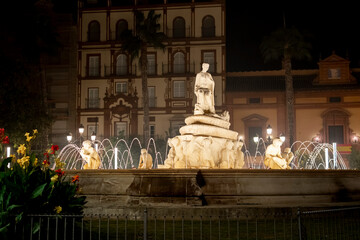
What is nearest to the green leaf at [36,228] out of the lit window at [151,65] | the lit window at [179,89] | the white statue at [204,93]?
the white statue at [204,93]

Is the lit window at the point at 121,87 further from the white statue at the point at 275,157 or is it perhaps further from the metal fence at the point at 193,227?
the metal fence at the point at 193,227

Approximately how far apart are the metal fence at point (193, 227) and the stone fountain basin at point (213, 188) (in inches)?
33.1

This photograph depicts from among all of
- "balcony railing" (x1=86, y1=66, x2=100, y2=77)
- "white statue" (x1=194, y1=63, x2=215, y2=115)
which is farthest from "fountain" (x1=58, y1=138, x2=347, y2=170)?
"white statue" (x1=194, y1=63, x2=215, y2=115)

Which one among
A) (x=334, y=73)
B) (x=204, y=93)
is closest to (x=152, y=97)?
(x=334, y=73)

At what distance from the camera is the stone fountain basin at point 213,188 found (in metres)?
11.5

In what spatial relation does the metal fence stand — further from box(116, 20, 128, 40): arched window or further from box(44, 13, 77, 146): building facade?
box(116, 20, 128, 40): arched window

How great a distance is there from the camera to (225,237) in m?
8.52

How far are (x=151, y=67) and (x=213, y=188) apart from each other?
34.8 m

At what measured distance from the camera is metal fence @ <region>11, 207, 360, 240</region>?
6566 millimetres

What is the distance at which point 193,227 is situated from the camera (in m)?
9.56

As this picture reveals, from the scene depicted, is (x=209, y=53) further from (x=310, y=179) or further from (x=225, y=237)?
(x=225, y=237)

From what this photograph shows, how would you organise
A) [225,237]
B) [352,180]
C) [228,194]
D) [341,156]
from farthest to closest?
1. [341,156]
2. [352,180]
3. [228,194]
4. [225,237]

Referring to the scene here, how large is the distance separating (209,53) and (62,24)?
1535 cm

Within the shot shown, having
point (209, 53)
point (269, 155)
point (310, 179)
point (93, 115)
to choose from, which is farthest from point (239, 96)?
point (310, 179)
